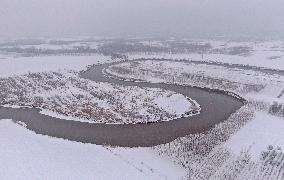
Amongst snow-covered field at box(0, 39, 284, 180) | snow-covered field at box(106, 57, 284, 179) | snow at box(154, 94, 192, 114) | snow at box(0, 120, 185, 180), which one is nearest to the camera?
snow at box(0, 120, 185, 180)

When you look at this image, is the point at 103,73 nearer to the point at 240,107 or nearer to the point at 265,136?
the point at 240,107

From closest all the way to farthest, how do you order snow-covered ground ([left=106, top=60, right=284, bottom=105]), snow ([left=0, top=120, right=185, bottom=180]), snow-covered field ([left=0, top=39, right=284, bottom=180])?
snow ([left=0, top=120, right=185, bottom=180]) → snow-covered field ([left=0, top=39, right=284, bottom=180]) → snow-covered ground ([left=106, top=60, right=284, bottom=105])

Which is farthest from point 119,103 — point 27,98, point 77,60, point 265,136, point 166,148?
point 77,60

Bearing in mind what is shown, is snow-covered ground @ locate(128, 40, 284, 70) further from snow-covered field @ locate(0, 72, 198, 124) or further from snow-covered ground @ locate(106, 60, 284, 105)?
snow-covered field @ locate(0, 72, 198, 124)

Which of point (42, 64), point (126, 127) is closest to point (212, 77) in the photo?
point (126, 127)

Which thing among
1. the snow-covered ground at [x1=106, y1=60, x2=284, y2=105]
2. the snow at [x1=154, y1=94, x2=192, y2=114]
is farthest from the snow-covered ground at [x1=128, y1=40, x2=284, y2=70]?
the snow at [x1=154, y1=94, x2=192, y2=114]

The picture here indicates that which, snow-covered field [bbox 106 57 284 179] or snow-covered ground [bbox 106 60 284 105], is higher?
snow-covered ground [bbox 106 60 284 105]

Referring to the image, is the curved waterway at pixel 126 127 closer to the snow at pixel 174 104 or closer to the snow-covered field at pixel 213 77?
the snow at pixel 174 104
